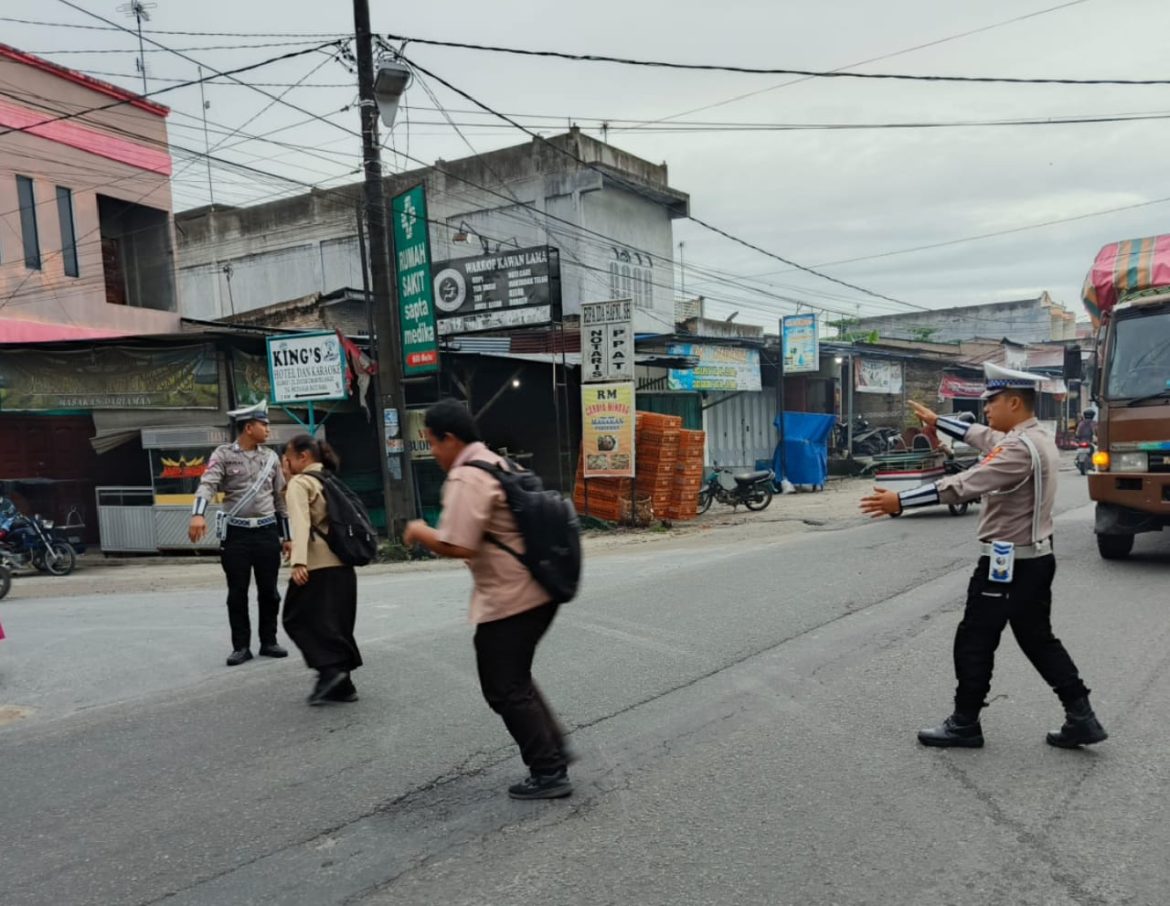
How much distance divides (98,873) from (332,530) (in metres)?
2.23

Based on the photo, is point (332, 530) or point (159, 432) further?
point (159, 432)

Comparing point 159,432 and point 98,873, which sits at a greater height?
point 159,432

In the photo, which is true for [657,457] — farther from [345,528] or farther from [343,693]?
[343,693]

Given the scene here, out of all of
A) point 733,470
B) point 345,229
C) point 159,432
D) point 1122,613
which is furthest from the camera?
point 345,229

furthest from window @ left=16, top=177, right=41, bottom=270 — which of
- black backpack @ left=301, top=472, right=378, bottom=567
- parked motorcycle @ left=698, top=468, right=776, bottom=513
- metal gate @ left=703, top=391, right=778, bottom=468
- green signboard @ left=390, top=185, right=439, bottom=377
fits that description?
metal gate @ left=703, top=391, right=778, bottom=468

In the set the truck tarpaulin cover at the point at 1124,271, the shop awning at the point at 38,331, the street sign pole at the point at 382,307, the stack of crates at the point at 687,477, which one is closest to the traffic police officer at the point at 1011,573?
the truck tarpaulin cover at the point at 1124,271

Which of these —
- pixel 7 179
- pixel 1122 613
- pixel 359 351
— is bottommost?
pixel 1122 613

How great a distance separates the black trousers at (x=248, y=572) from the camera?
5895 mm

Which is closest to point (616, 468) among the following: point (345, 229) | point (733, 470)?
point (733, 470)

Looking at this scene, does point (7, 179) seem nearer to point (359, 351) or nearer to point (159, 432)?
point (159, 432)

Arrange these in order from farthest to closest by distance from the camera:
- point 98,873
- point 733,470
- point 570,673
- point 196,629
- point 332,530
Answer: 1. point 733,470
2. point 196,629
3. point 570,673
4. point 332,530
5. point 98,873

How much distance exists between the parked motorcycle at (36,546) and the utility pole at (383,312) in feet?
15.9

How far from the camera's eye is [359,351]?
14.4 m

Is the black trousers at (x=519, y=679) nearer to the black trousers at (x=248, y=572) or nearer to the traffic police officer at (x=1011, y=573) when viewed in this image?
the traffic police officer at (x=1011, y=573)
